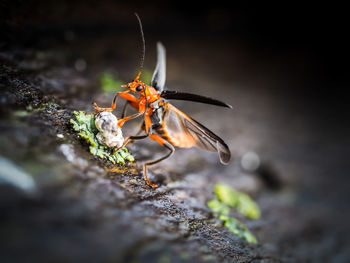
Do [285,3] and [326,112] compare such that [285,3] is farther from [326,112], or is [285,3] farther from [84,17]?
[84,17]

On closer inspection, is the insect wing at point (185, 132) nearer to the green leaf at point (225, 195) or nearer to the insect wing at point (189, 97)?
the insect wing at point (189, 97)

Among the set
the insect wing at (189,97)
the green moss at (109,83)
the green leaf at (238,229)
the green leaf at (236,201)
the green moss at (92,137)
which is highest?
the green moss at (109,83)

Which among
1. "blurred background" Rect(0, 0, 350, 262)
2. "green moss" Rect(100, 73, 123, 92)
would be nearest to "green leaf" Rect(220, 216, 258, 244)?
"blurred background" Rect(0, 0, 350, 262)

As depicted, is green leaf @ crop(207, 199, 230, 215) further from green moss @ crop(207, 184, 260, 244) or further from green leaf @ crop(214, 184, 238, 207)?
green leaf @ crop(214, 184, 238, 207)

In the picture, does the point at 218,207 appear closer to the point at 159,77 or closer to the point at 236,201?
the point at 236,201

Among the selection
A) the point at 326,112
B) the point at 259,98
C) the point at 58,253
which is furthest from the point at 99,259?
the point at 326,112

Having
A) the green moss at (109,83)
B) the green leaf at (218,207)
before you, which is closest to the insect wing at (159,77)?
the green moss at (109,83)

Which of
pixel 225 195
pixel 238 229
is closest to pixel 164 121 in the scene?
pixel 225 195
